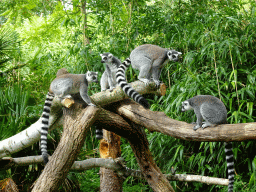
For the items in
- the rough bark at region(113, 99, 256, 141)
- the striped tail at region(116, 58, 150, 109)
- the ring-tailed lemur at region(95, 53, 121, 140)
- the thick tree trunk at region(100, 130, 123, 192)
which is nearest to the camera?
the rough bark at region(113, 99, 256, 141)

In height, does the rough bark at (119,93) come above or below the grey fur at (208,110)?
above

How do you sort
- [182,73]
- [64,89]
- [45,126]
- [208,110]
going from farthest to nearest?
[182,73]
[64,89]
[45,126]
[208,110]

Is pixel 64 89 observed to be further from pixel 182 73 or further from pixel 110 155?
pixel 182 73

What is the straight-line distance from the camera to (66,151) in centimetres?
355

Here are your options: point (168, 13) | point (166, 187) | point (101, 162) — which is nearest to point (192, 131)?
point (166, 187)

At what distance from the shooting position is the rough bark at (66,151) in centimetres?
347

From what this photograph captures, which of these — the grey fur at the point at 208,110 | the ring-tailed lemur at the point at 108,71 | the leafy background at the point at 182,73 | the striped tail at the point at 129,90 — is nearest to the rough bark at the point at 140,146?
the striped tail at the point at 129,90

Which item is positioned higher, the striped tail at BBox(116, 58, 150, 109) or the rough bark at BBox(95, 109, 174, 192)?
the striped tail at BBox(116, 58, 150, 109)

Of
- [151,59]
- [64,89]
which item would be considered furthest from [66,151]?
[151,59]

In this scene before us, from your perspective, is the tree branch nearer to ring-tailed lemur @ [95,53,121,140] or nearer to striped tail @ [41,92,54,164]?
striped tail @ [41,92,54,164]

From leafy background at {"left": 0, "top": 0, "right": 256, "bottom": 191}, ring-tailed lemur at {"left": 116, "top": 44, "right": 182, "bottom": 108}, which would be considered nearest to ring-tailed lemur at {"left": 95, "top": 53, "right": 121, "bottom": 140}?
ring-tailed lemur at {"left": 116, "top": 44, "right": 182, "bottom": 108}

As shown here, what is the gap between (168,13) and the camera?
6.35 meters

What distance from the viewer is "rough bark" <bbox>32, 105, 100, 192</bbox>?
347cm

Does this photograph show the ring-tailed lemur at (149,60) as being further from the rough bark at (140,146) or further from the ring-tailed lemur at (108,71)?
the rough bark at (140,146)
